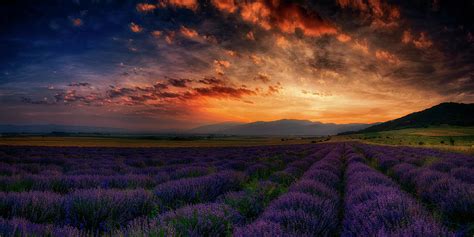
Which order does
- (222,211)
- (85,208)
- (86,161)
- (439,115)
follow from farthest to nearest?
(439,115)
(86,161)
(85,208)
(222,211)

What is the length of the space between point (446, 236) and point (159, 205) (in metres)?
3.57

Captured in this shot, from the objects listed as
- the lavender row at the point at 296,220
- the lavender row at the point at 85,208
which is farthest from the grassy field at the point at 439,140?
the lavender row at the point at 85,208

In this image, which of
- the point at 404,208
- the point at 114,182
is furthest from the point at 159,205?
the point at 404,208

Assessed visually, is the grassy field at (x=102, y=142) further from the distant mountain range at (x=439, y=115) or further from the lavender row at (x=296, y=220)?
the distant mountain range at (x=439, y=115)

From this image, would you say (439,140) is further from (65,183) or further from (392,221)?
(65,183)

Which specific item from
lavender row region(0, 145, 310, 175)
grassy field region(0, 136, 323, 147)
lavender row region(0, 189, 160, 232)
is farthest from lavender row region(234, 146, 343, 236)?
grassy field region(0, 136, 323, 147)

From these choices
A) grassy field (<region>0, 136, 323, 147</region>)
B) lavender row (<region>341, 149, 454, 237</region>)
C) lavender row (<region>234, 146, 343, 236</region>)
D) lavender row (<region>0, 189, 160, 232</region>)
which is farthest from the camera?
grassy field (<region>0, 136, 323, 147</region>)

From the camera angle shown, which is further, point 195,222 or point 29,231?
point 195,222

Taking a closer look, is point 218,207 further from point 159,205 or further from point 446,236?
point 446,236

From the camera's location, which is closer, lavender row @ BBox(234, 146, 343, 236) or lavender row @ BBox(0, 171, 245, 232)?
lavender row @ BBox(234, 146, 343, 236)

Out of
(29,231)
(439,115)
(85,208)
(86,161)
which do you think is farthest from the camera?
(439,115)

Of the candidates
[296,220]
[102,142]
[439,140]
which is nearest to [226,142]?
[102,142]

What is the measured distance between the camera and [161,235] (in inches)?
87.1

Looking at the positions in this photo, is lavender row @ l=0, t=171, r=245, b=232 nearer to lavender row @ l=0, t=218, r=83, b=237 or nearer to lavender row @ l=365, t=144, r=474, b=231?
lavender row @ l=0, t=218, r=83, b=237
